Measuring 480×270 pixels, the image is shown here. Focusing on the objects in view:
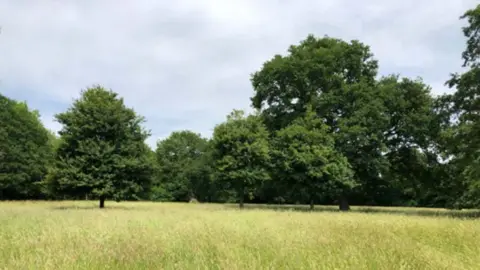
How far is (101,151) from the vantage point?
2545 cm

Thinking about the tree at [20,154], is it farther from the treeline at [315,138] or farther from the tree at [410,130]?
the tree at [410,130]

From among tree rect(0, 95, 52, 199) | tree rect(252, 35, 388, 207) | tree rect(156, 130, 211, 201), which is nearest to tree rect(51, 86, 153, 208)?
tree rect(252, 35, 388, 207)

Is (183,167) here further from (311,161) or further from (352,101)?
(311,161)

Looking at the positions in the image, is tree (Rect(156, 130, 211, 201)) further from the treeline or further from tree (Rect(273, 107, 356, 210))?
tree (Rect(273, 107, 356, 210))

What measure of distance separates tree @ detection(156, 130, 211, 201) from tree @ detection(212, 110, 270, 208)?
29096 mm

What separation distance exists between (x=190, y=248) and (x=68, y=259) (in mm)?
1990

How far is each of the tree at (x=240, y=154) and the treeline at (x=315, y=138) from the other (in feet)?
0.28

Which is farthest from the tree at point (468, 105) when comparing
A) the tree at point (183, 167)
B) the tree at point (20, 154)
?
the tree at point (20, 154)

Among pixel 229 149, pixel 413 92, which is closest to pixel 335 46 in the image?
pixel 413 92

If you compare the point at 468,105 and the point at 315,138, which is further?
the point at 315,138

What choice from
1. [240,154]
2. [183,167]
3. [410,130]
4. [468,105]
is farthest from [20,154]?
[468,105]

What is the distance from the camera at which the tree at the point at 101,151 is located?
80.7ft

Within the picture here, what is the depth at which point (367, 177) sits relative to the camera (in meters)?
34.7

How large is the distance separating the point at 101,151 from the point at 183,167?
47348mm
